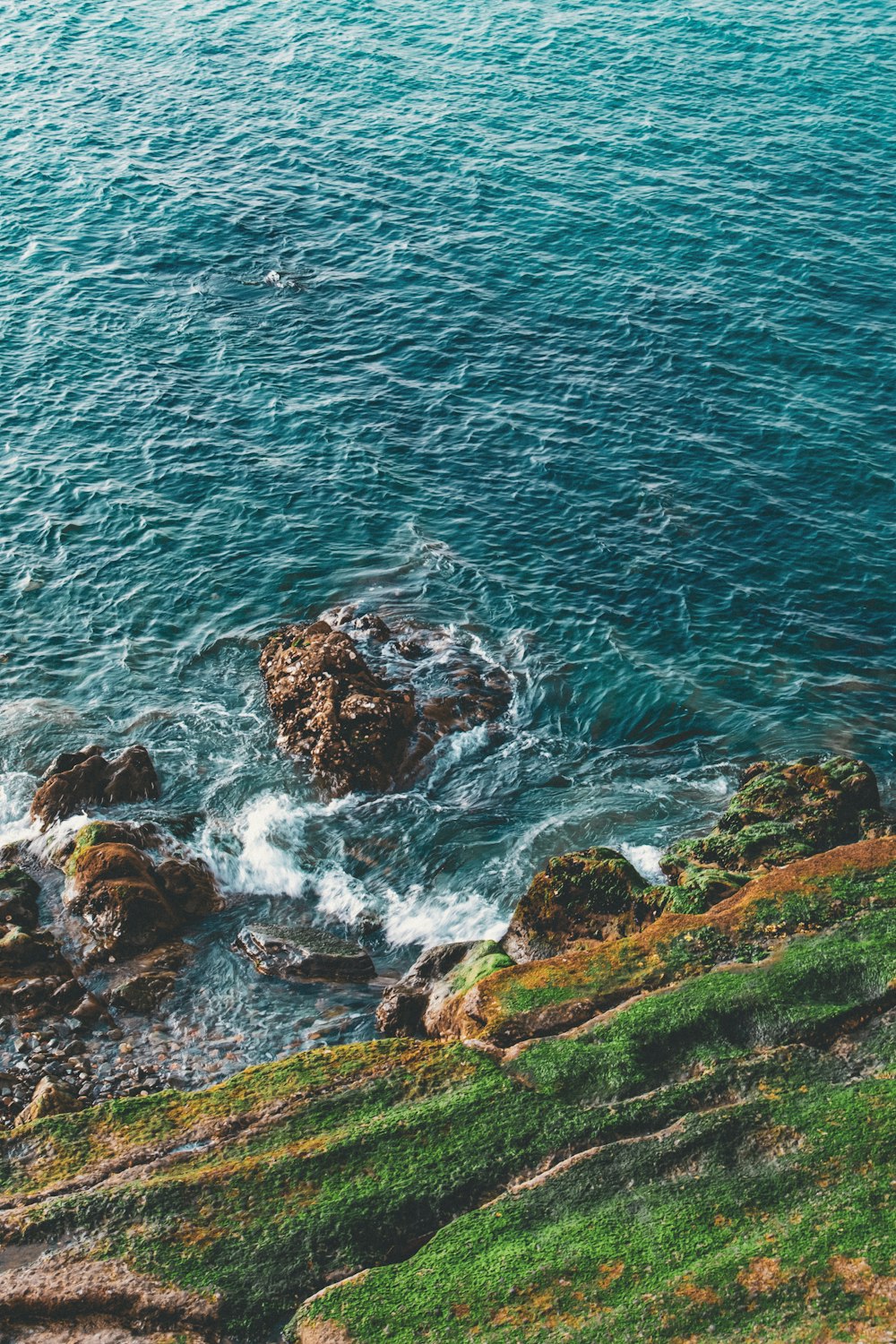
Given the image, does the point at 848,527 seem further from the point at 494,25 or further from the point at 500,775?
the point at 494,25

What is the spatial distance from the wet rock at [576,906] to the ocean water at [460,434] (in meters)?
1.98

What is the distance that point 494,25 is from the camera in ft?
228

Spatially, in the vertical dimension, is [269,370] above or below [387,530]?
above

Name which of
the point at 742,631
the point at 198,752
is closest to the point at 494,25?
the point at 742,631

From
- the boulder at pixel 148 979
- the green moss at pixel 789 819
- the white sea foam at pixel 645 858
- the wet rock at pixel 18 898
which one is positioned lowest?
the white sea foam at pixel 645 858

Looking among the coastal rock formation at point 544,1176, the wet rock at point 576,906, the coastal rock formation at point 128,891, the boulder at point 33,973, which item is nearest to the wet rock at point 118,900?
the coastal rock formation at point 128,891

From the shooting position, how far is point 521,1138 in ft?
48.8

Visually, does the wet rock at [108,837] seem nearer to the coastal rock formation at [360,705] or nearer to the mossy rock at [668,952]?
the coastal rock formation at [360,705]

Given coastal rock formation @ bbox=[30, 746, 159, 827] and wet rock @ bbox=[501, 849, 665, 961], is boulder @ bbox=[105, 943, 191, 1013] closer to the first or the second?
coastal rock formation @ bbox=[30, 746, 159, 827]

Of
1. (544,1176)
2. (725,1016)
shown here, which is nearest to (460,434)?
(725,1016)

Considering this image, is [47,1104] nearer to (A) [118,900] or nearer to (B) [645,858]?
(A) [118,900]

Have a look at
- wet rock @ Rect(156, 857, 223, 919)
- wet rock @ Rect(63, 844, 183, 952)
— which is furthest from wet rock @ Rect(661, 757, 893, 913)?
wet rock @ Rect(63, 844, 183, 952)

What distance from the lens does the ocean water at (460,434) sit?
86.2 ft

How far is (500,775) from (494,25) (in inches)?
2404
